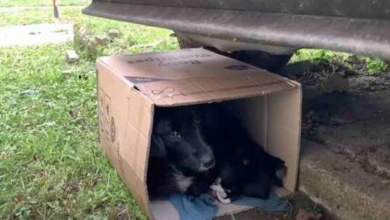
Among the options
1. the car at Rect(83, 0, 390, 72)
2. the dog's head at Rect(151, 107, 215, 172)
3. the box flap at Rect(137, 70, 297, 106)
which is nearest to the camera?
the car at Rect(83, 0, 390, 72)

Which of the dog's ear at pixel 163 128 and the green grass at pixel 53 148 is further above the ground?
the dog's ear at pixel 163 128

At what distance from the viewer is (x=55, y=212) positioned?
1744 millimetres

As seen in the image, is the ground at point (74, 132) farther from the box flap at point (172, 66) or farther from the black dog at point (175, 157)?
the box flap at point (172, 66)

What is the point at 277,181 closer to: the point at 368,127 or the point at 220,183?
the point at 220,183

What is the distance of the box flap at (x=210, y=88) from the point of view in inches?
63.4

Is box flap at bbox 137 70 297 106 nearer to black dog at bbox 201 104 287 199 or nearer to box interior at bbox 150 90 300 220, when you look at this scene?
box interior at bbox 150 90 300 220

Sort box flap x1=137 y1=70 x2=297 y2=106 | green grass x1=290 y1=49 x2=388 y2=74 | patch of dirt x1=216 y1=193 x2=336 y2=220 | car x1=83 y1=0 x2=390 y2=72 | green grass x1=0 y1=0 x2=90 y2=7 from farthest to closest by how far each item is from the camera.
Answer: green grass x1=0 y1=0 x2=90 y2=7 < green grass x1=290 y1=49 x2=388 y2=74 < patch of dirt x1=216 y1=193 x2=336 y2=220 < box flap x1=137 y1=70 x2=297 y2=106 < car x1=83 y1=0 x2=390 y2=72

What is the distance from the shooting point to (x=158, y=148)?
1.85 meters

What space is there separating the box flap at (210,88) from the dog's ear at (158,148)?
222mm

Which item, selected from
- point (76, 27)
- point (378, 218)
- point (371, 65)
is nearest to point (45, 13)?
point (76, 27)

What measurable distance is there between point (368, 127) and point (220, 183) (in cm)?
60

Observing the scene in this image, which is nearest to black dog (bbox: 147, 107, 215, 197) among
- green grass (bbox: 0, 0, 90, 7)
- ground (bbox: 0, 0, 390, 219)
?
ground (bbox: 0, 0, 390, 219)

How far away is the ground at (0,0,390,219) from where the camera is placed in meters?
1.78

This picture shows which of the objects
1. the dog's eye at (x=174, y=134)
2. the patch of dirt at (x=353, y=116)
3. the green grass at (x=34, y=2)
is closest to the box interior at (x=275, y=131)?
the patch of dirt at (x=353, y=116)
